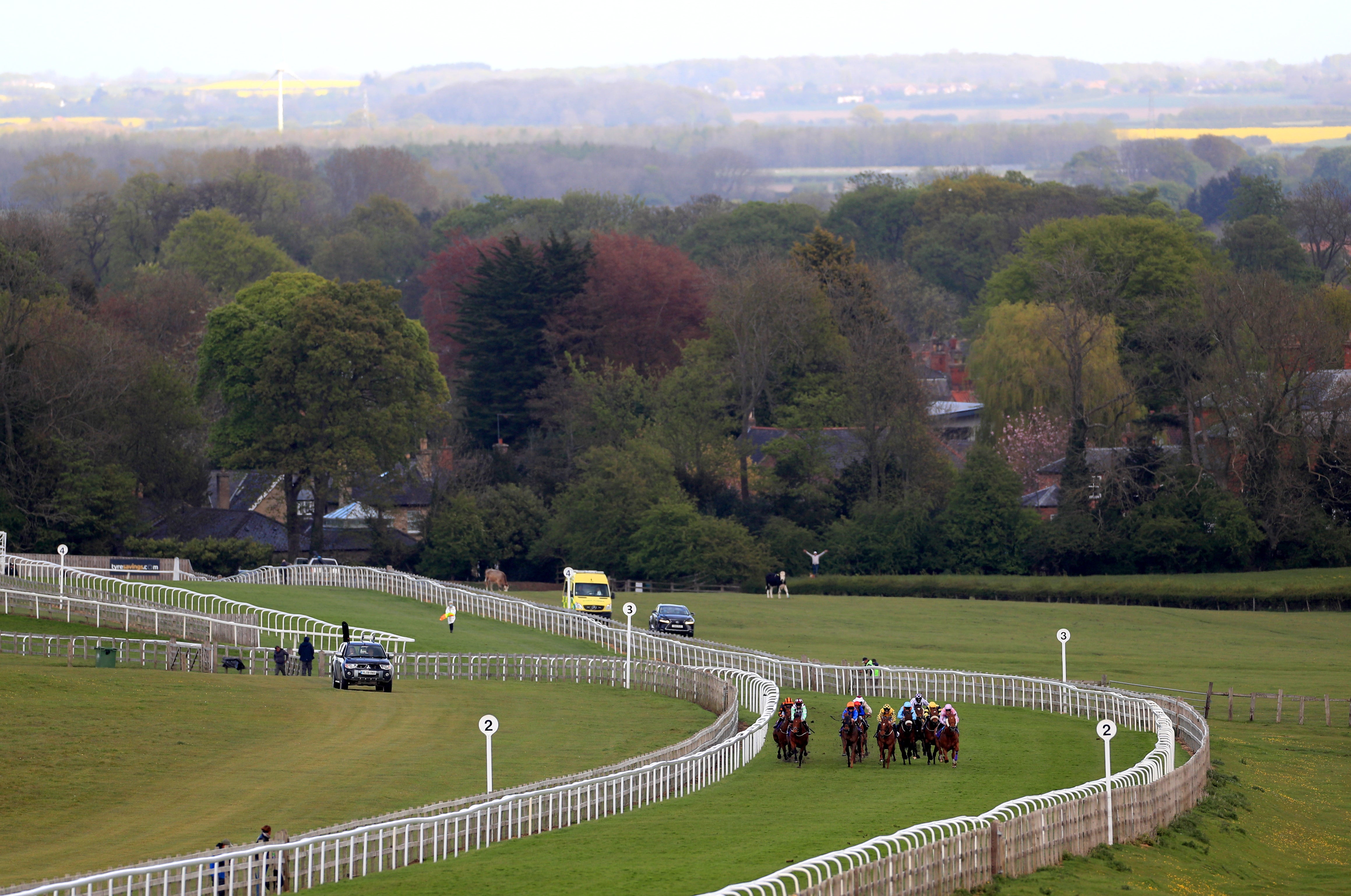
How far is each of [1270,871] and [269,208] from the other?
169438mm

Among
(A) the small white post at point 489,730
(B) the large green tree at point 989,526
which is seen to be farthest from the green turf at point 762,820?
(B) the large green tree at point 989,526

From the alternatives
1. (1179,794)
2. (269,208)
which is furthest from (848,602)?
(269,208)

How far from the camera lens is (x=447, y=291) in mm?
141000

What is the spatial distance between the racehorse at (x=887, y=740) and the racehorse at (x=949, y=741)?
809mm

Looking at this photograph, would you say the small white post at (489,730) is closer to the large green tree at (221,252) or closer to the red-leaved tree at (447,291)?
the red-leaved tree at (447,291)

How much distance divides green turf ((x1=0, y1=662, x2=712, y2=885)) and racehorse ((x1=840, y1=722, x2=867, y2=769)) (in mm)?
3749

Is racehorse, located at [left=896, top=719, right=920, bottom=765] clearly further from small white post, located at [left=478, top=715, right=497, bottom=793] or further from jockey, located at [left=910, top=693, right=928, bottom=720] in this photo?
small white post, located at [left=478, top=715, right=497, bottom=793]

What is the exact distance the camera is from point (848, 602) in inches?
2852

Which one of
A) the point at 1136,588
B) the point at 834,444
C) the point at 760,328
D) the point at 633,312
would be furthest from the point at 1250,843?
the point at 633,312

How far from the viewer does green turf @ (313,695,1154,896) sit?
62.7 feet

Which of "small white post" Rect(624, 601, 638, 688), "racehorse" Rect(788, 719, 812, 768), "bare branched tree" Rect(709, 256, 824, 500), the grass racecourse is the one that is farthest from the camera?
"bare branched tree" Rect(709, 256, 824, 500)

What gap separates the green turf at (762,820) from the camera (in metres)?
19.1

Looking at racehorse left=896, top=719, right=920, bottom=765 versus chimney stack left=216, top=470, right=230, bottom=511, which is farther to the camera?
chimney stack left=216, top=470, right=230, bottom=511

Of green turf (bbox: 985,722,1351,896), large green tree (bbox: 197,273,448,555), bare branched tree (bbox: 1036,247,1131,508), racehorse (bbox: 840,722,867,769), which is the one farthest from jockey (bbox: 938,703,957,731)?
large green tree (bbox: 197,273,448,555)
